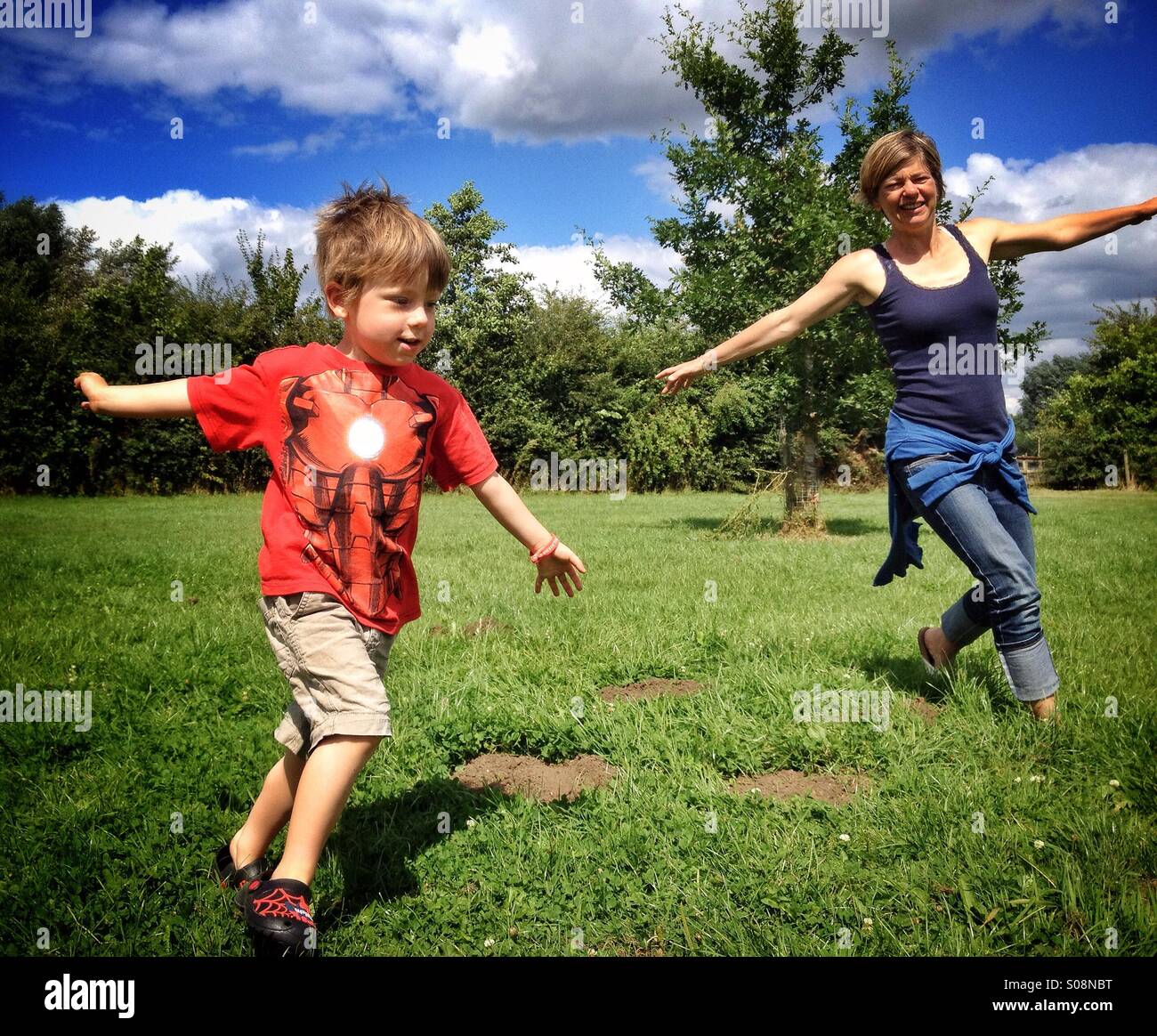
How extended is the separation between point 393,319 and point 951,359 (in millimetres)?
2445

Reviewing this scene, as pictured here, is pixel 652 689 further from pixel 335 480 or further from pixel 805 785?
pixel 335 480

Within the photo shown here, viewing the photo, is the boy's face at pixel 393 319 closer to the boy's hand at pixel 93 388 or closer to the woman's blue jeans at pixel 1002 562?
the boy's hand at pixel 93 388

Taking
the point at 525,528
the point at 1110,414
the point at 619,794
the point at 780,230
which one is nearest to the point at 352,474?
the point at 525,528

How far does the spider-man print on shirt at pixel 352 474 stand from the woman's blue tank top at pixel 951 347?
2.27 m

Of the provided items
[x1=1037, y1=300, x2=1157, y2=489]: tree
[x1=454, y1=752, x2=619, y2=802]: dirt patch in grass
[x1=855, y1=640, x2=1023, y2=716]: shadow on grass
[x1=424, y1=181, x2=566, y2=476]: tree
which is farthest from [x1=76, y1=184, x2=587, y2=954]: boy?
[x1=1037, y1=300, x2=1157, y2=489]: tree

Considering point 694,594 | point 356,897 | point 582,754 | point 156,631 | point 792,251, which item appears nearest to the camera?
point 356,897

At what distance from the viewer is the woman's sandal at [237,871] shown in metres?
2.46

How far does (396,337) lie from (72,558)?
7636mm

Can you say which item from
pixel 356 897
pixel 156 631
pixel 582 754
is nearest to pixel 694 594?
pixel 582 754

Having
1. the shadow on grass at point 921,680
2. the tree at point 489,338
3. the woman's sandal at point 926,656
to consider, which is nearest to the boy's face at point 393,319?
the shadow on grass at point 921,680

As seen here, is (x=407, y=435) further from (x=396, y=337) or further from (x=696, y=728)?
(x=696, y=728)

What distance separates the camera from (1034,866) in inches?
98.4

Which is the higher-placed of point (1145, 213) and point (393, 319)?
point (1145, 213)

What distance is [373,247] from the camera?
2336 millimetres
